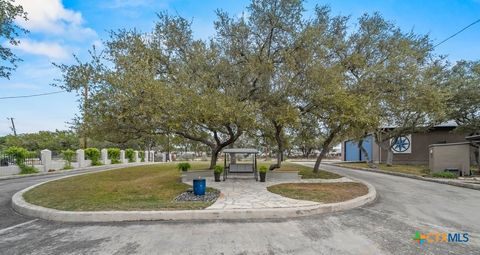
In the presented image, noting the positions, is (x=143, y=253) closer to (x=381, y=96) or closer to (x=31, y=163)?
(x=381, y=96)

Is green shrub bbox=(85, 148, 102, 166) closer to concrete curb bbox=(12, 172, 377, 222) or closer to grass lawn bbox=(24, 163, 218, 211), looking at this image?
grass lawn bbox=(24, 163, 218, 211)

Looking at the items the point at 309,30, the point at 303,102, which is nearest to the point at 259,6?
the point at 309,30

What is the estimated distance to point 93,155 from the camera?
84.6 feet

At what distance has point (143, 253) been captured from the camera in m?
4.12

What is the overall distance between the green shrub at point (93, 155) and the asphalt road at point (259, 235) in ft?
65.6

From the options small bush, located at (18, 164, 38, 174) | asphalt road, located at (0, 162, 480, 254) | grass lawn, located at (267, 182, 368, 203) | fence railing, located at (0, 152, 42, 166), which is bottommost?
small bush, located at (18, 164, 38, 174)

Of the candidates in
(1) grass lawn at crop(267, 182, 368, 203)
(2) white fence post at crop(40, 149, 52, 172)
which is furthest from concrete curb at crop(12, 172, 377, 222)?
(2) white fence post at crop(40, 149, 52, 172)

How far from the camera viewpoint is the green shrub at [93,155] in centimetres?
2538

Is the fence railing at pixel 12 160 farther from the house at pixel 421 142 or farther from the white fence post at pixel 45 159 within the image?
the house at pixel 421 142

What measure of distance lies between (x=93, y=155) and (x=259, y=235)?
25.2 metres

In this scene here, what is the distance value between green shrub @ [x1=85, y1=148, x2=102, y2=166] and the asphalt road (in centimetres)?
2001

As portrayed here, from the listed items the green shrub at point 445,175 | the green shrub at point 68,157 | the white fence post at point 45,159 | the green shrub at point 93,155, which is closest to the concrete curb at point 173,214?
the green shrub at point 445,175

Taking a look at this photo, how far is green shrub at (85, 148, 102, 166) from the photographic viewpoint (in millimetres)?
25375

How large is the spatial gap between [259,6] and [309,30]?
2.43m
